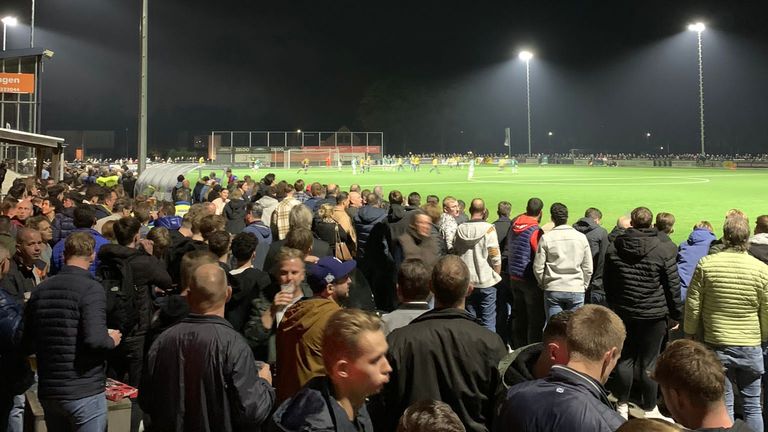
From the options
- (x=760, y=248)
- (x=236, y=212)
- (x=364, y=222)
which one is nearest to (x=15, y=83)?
A: (x=236, y=212)

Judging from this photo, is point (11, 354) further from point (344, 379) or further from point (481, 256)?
point (481, 256)

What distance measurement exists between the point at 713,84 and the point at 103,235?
125101 millimetres

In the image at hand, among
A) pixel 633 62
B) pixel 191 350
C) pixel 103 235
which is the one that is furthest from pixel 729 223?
pixel 633 62

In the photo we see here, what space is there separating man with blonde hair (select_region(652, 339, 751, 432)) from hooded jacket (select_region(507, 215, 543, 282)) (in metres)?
5.70

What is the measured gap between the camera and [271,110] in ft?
472

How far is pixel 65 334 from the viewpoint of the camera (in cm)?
497

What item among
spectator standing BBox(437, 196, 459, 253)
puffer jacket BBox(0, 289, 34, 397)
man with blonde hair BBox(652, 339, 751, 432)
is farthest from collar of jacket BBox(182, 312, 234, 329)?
spectator standing BBox(437, 196, 459, 253)

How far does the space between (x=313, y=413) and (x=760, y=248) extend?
20.5ft

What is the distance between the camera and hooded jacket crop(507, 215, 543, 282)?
924 centimetres

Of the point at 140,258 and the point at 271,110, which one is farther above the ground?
the point at 271,110

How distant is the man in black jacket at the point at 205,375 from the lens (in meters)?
→ 4.07

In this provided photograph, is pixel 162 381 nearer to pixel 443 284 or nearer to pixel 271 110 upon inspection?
pixel 443 284

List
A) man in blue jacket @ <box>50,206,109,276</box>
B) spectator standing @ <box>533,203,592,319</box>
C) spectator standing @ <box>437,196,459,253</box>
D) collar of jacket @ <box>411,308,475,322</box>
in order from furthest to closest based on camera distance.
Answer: spectator standing @ <box>437,196,459,253</box> < spectator standing @ <box>533,203,592,319</box> < man in blue jacket @ <box>50,206,109,276</box> < collar of jacket @ <box>411,308,475,322</box>

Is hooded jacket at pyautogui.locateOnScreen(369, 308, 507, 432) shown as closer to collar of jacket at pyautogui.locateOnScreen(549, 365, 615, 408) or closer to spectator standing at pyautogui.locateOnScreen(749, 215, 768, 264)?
collar of jacket at pyautogui.locateOnScreen(549, 365, 615, 408)
